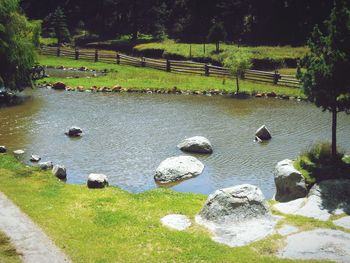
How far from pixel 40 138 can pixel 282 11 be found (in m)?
51.7

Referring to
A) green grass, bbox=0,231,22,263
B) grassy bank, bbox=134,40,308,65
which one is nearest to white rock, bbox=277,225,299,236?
green grass, bbox=0,231,22,263

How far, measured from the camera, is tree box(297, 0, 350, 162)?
2102cm

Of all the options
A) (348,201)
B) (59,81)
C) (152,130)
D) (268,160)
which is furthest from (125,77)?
(348,201)

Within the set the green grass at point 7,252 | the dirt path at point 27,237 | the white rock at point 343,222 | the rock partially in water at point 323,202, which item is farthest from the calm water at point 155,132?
the green grass at point 7,252

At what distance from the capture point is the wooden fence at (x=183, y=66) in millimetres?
49250

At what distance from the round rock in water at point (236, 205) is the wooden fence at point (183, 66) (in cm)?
2318

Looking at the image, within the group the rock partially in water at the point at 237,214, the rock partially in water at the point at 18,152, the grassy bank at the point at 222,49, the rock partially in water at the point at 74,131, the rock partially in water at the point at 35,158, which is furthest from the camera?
the grassy bank at the point at 222,49

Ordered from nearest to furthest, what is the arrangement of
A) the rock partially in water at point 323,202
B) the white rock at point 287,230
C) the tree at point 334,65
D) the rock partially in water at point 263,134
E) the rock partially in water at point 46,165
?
the white rock at point 287,230 < the rock partially in water at point 323,202 < the tree at point 334,65 < the rock partially in water at point 46,165 < the rock partially in water at point 263,134

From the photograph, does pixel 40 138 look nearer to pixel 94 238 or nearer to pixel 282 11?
pixel 94 238

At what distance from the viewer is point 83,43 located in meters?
89.8

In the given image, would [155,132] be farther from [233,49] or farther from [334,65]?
[233,49]

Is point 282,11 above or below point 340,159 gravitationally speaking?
above

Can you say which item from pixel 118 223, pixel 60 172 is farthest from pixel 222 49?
pixel 118 223

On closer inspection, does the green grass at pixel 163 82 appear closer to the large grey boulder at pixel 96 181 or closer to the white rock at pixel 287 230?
the large grey boulder at pixel 96 181
